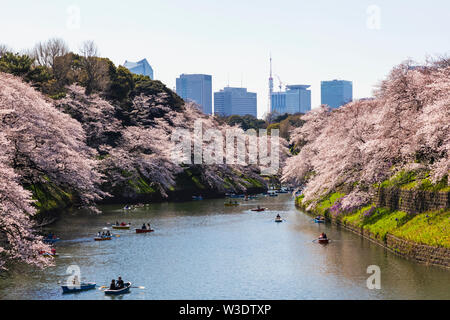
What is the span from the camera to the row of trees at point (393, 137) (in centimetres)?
4038

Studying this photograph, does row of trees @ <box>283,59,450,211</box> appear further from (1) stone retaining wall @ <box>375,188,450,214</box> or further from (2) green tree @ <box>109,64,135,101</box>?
(2) green tree @ <box>109,64,135,101</box>

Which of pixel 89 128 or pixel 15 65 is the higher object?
pixel 15 65

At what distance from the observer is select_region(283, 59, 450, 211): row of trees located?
40.4 m

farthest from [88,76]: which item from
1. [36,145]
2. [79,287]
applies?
[79,287]

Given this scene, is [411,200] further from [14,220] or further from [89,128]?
[89,128]

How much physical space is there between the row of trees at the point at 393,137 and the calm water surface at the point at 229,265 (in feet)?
18.2

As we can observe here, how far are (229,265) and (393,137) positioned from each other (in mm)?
18051

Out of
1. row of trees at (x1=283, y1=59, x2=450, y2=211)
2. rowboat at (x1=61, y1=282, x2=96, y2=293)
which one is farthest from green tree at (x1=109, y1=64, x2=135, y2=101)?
rowboat at (x1=61, y1=282, x2=96, y2=293)

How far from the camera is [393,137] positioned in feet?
155

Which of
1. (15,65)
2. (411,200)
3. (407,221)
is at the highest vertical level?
(15,65)

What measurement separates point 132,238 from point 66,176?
27.7 feet

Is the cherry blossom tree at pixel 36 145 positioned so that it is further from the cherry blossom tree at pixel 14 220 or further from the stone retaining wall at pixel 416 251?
the stone retaining wall at pixel 416 251
